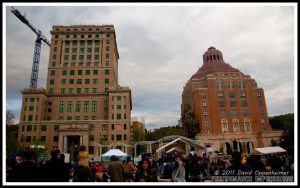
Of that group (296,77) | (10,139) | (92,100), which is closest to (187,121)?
(92,100)

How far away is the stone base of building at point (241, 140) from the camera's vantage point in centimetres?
5791

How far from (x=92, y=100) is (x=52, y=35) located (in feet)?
73.9

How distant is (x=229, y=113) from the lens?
63.2 m

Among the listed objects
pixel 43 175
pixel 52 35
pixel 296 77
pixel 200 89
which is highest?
pixel 52 35

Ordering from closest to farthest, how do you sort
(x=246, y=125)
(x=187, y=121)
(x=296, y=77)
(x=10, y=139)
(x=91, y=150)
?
(x=296, y=77), (x=10, y=139), (x=91, y=150), (x=246, y=125), (x=187, y=121)

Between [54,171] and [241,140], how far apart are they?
198ft

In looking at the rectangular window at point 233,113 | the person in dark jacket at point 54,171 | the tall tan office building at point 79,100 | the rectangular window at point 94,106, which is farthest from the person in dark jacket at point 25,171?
the rectangular window at point 233,113

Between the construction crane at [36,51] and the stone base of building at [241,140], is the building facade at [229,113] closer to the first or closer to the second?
the stone base of building at [241,140]

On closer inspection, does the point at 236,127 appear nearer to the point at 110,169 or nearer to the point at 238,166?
the point at 238,166

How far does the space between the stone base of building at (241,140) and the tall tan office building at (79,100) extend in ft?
65.5

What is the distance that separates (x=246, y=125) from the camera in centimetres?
6262

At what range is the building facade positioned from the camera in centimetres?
5916

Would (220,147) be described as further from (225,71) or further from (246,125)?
(225,71)

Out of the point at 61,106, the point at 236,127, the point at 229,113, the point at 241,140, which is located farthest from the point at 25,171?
the point at 229,113
